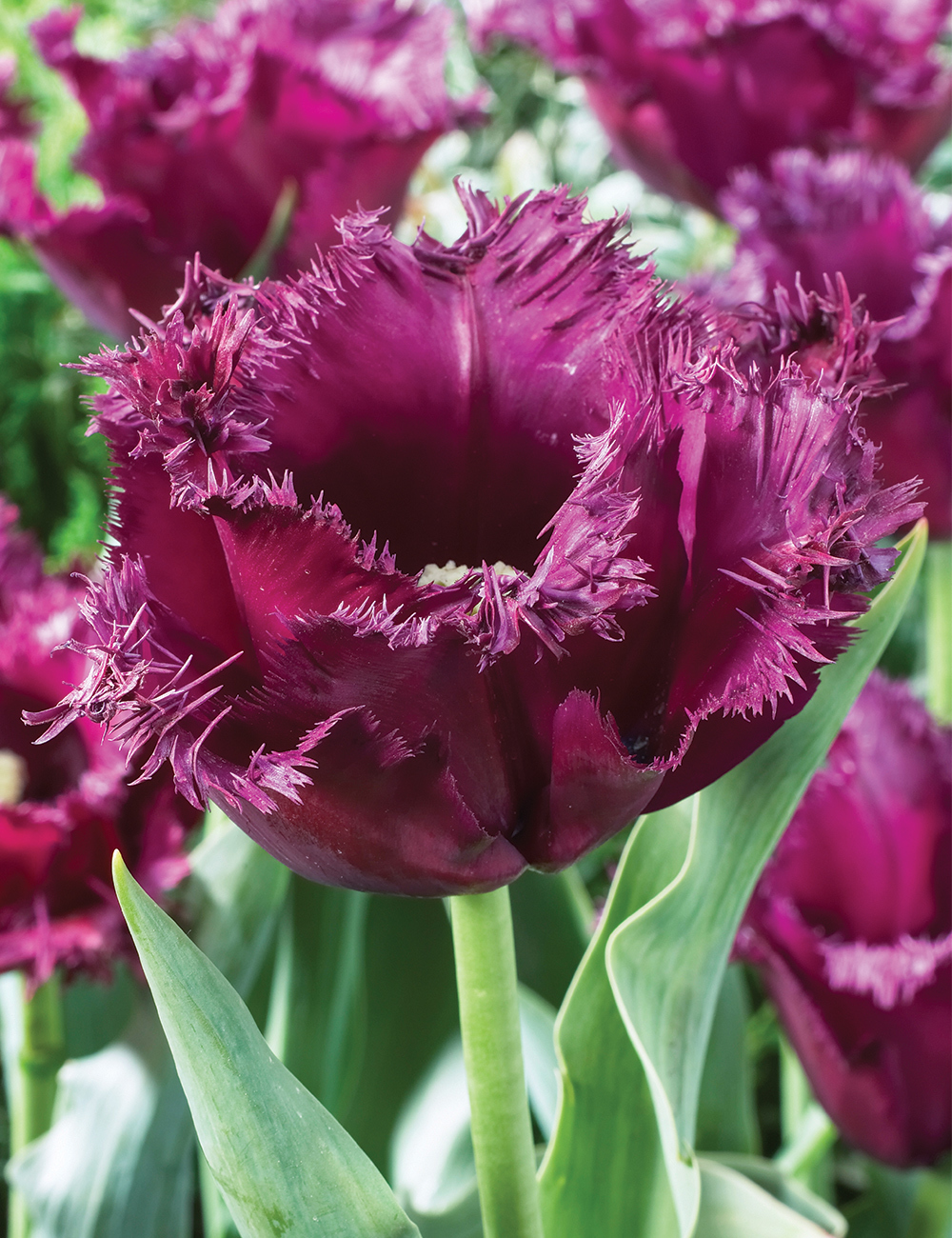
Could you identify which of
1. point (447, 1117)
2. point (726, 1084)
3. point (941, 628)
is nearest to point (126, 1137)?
point (447, 1117)

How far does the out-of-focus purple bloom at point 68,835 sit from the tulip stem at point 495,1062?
135mm

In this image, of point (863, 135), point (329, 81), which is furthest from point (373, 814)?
point (863, 135)

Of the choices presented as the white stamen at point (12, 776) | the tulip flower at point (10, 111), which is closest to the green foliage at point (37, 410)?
the tulip flower at point (10, 111)

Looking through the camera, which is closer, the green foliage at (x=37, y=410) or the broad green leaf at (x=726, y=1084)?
the broad green leaf at (x=726, y=1084)

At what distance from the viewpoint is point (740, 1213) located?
0.34 m

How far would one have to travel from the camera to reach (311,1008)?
0.43 meters

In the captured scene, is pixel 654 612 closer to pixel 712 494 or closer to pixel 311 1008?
pixel 712 494

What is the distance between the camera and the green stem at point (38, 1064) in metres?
0.41

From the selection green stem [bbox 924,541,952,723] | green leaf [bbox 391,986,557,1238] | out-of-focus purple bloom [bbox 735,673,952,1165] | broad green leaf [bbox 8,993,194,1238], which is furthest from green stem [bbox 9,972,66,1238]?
green stem [bbox 924,541,952,723]

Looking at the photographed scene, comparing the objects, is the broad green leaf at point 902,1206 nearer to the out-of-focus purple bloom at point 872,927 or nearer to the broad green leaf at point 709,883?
the out-of-focus purple bloom at point 872,927

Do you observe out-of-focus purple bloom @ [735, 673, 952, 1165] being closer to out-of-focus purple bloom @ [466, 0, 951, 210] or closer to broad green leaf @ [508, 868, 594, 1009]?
broad green leaf @ [508, 868, 594, 1009]

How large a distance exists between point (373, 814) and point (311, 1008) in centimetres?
26

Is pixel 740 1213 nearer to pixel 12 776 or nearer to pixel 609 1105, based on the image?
pixel 609 1105

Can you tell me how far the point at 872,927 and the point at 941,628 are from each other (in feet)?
0.49
